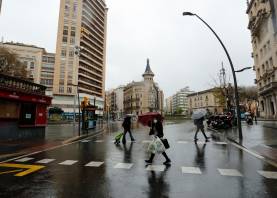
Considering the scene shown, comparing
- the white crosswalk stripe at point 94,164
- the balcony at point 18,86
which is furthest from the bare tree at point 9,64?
the white crosswalk stripe at point 94,164

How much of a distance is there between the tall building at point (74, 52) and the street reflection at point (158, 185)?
5733 cm

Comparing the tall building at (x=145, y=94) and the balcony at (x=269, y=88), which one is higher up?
the tall building at (x=145, y=94)

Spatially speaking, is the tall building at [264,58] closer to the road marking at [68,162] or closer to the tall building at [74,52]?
the road marking at [68,162]

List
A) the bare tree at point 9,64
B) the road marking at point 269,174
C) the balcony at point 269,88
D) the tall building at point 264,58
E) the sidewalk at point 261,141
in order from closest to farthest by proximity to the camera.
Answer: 1. the road marking at point 269,174
2. the sidewalk at point 261,141
3. the bare tree at point 9,64
4. the balcony at point 269,88
5. the tall building at point 264,58

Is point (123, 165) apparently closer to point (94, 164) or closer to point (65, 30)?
point (94, 164)

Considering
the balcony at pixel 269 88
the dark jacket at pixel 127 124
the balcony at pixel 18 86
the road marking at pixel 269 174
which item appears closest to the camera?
the road marking at pixel 269 174

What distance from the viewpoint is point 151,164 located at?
279 inches

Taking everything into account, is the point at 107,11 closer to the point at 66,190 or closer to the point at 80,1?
the point at 80,1

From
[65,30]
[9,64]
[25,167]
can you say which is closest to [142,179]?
[25,167]

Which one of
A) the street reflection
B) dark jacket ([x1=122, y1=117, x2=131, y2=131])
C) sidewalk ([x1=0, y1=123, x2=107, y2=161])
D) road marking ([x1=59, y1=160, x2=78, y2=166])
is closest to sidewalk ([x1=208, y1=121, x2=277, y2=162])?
the street reflection

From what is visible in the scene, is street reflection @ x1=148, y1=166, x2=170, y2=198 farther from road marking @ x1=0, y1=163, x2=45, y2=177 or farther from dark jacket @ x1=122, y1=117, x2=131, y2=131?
dark jacket @ x1=122, y1=117, x2=131, y2=131

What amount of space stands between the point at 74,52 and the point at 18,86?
54543 millimetres

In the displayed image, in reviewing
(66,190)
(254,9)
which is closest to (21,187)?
(66,190)

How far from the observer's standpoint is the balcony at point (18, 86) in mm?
12857
